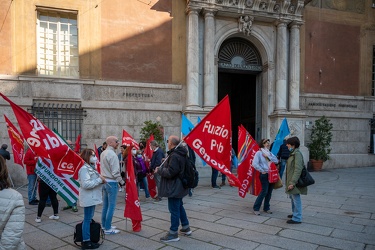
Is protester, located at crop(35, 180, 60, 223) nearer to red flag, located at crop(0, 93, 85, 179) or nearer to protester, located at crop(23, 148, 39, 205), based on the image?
protester, located at crop(23, 148, 39, 205)

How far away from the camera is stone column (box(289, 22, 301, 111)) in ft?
47.9

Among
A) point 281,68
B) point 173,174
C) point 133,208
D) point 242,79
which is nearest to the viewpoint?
point 173,174

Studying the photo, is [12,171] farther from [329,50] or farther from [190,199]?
[329,50]

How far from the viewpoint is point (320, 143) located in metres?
14.8

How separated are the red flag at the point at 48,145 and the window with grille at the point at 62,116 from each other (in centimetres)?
751

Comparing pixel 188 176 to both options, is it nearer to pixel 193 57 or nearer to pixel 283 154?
pixel 283 154

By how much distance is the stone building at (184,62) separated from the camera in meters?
11.9

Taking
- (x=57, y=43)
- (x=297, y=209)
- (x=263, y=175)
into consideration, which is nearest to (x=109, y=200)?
(x=263, y=175)

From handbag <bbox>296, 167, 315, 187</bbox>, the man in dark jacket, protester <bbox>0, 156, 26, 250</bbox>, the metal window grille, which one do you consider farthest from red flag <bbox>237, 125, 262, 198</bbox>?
the metal window grille

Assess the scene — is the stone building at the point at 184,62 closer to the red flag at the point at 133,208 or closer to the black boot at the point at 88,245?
the red flag at the point at 133,208

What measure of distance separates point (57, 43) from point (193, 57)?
18.6 ft

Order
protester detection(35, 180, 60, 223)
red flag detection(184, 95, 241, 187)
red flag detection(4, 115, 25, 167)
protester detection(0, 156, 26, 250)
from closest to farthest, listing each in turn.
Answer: protester detection(0, 156, 26, 250) < red flag detection(184, 95, 241, 187) < protester detection(35, 180, 60, 223) < red flag detection(4, 115, 25, 167)

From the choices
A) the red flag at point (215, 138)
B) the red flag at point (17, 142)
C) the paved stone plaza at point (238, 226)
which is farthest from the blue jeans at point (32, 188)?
the red flag at point (215, 138)

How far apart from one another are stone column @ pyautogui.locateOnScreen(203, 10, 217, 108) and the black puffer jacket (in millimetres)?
8533
